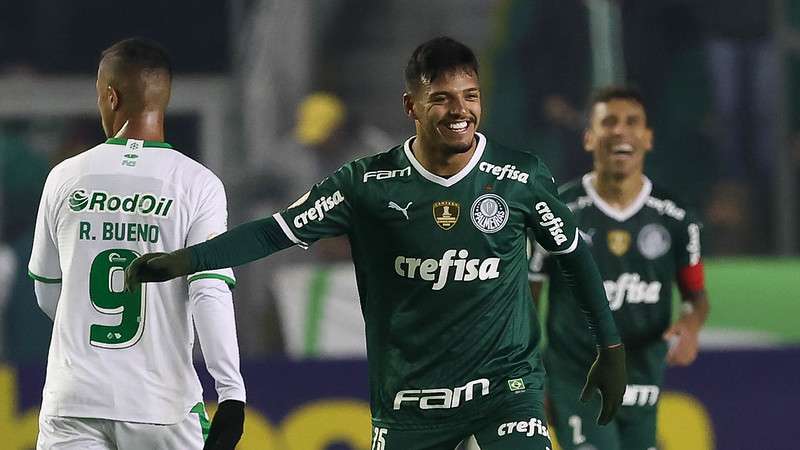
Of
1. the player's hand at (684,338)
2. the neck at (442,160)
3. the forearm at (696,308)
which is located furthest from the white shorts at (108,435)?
the forearm at (696,308)

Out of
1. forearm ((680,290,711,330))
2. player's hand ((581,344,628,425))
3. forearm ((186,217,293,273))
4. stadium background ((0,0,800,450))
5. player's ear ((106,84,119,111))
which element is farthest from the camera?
stadium background ((0,0,800,450))

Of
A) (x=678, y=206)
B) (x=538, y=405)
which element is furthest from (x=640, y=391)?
(x=538, y=405)

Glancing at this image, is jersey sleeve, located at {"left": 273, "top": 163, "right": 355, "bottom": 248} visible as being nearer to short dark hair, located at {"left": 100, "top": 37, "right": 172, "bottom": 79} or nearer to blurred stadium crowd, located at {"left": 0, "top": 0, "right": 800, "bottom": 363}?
short dark hair, located at {"left": 100, "top": 37, "right": 172, "bottom": 79}

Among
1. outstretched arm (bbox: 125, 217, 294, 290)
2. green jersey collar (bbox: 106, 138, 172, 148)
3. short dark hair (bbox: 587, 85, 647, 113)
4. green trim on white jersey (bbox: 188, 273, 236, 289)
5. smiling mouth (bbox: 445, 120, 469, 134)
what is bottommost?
green trim on white jersey (bbox: 188, 273, 236, 289)

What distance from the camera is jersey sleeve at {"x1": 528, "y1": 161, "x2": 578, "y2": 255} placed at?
5.14 m

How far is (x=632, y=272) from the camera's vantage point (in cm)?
693

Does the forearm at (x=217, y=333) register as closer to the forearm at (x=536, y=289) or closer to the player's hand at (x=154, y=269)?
the player's hand at (x=154, y=269)

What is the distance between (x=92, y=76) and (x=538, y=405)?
608cm

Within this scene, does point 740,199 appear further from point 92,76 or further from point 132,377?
point 132,377

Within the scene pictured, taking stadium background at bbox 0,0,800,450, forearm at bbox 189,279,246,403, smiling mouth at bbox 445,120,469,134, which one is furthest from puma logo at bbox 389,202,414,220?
stadium background at bbox 0,0,800,450

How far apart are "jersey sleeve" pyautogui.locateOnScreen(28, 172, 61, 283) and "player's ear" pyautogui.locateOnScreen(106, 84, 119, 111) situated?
292 mm

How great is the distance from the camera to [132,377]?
4941mm

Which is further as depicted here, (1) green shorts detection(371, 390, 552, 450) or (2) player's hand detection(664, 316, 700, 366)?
(2) player's hand detection(664, 316, 700, 366)

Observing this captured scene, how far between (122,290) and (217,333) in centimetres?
32
